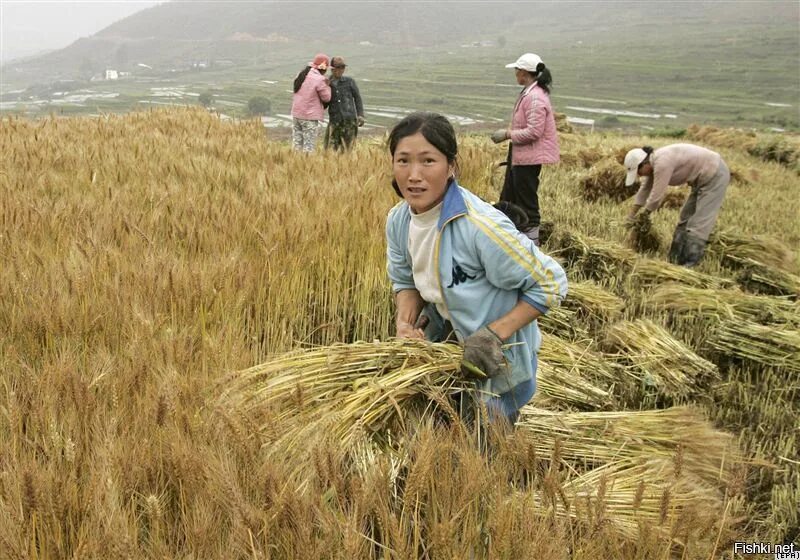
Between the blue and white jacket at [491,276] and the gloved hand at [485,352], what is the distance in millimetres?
78

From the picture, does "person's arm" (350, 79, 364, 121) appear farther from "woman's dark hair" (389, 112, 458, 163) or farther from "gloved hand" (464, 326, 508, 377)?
"gloved hand" (464, 326, 508, 377)

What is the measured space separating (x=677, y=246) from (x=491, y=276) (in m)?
4.12

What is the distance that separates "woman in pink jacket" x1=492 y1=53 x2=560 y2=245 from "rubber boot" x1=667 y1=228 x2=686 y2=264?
1.20 meters

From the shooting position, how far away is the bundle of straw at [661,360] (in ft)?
8.98

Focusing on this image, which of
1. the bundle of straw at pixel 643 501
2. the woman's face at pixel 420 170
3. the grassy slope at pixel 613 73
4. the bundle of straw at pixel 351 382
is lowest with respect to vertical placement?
the bundle of straw at pixel 643 501

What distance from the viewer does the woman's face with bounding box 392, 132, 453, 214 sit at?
64.7 inches

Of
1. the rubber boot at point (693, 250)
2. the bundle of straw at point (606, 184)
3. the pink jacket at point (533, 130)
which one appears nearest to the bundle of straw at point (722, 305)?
the rubber boot at point (693, 250)

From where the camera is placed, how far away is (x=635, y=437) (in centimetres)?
205

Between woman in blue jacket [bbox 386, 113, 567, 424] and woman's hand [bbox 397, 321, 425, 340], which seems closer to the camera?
woman in blue jacket [bbox 386, 113, 567, 424]

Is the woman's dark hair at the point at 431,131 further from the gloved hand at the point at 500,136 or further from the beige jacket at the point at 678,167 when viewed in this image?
the beige jacket at the point at 678,167

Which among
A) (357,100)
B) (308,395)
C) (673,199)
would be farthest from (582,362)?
(357,100)

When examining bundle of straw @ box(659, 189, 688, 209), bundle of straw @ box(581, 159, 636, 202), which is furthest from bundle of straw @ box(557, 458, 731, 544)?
bundle of straw @ box(581, 159, 636, 202)

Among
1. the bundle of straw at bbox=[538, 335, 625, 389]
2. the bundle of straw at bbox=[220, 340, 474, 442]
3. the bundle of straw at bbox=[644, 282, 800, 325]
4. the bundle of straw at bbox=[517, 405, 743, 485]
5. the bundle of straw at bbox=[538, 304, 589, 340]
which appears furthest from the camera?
the bundle of straw at bbox=[644, 282, 800, 325]

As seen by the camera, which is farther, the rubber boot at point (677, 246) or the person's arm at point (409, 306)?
the rubber boot at point (677, 246)
